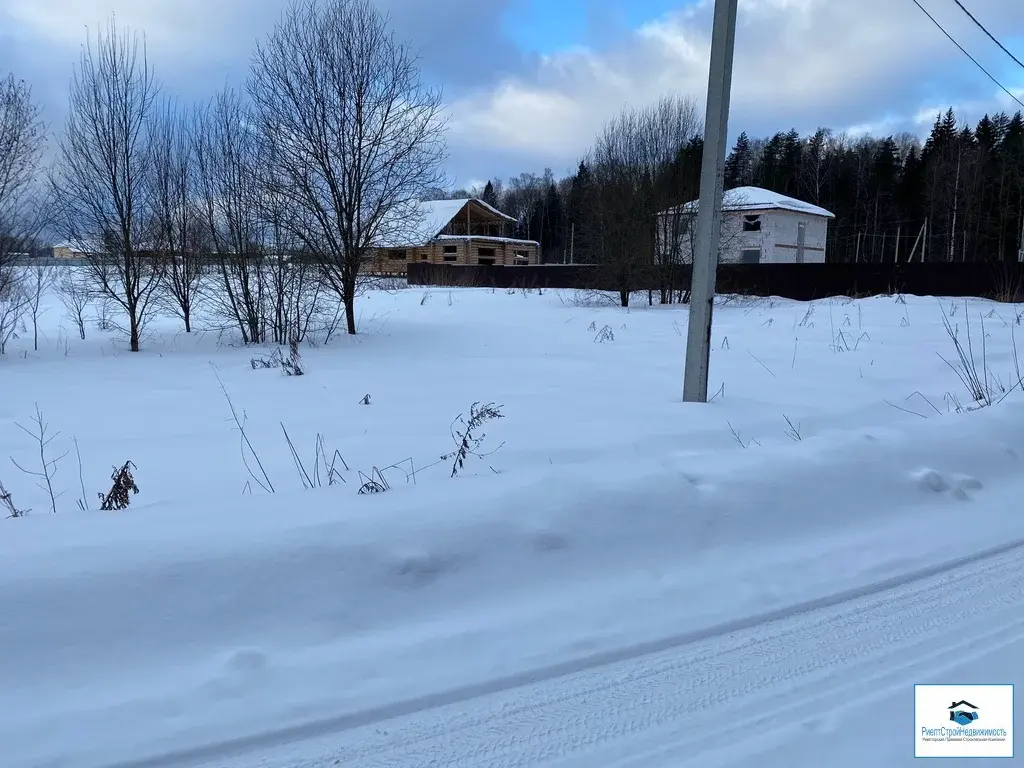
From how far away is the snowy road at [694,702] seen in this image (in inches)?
82.8

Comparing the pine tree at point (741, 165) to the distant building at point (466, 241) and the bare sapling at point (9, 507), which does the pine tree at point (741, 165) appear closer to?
the distant building at point (466, 241)

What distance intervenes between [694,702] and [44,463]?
4.68 metres

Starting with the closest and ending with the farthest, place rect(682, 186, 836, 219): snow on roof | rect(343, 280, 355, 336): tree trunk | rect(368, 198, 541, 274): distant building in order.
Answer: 1. rect(343, 280, 355, 336): tree trunk
2. rect(682, 186, 836, 219): snow on roof
3. rect(368, 198, 541, 274): distant building

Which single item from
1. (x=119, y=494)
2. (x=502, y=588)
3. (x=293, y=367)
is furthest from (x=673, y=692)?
(x=293, y=367)

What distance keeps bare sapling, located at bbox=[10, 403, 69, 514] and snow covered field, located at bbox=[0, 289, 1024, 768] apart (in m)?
0.07

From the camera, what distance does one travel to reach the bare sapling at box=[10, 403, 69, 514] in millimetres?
4352

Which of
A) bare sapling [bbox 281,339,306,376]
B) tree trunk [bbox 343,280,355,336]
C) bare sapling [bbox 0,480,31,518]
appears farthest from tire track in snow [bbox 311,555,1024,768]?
tree trunk [bbox 343,280,355,336]

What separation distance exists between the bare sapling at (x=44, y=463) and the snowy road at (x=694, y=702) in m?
2.69

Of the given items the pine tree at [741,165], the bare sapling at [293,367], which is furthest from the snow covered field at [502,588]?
the pine tree at [741,165]

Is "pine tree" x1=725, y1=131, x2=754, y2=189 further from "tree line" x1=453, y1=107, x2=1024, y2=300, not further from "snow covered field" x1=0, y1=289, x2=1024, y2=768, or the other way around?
"snow covered field" x1=0, y1=289, x2=1024, y2=768

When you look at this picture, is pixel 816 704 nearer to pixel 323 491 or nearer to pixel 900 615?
pixel 900 615

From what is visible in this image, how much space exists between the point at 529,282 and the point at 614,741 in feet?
102

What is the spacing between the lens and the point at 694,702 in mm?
2350

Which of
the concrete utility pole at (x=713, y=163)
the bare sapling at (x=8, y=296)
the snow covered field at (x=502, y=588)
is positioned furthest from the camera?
the bare sapling at (x=8, y=296)
